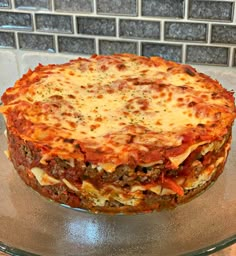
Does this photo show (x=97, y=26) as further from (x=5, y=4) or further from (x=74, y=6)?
(x=5, y=4)

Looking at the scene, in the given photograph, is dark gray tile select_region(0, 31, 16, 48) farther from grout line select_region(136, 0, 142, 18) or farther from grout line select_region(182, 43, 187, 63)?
grout line select_region(182, 43, 187, 63)

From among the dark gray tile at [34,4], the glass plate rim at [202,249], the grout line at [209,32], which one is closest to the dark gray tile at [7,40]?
the dark gray tile at [34,4]

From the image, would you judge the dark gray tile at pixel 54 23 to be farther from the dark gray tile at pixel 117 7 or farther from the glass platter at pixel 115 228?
the glass platter at pixel 115 228

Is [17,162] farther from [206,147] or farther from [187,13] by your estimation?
[187,13]

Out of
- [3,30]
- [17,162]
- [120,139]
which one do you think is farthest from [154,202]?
[3,30]

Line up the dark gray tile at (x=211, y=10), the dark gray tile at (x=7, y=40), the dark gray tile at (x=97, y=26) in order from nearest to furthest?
the dark gray tile at (x=211, y=10) → the dark gray tile at (x=97, y=26) → the dark gray tile at (x=7, y=40)

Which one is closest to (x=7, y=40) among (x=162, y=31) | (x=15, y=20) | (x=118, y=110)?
(x=15, y=20)
